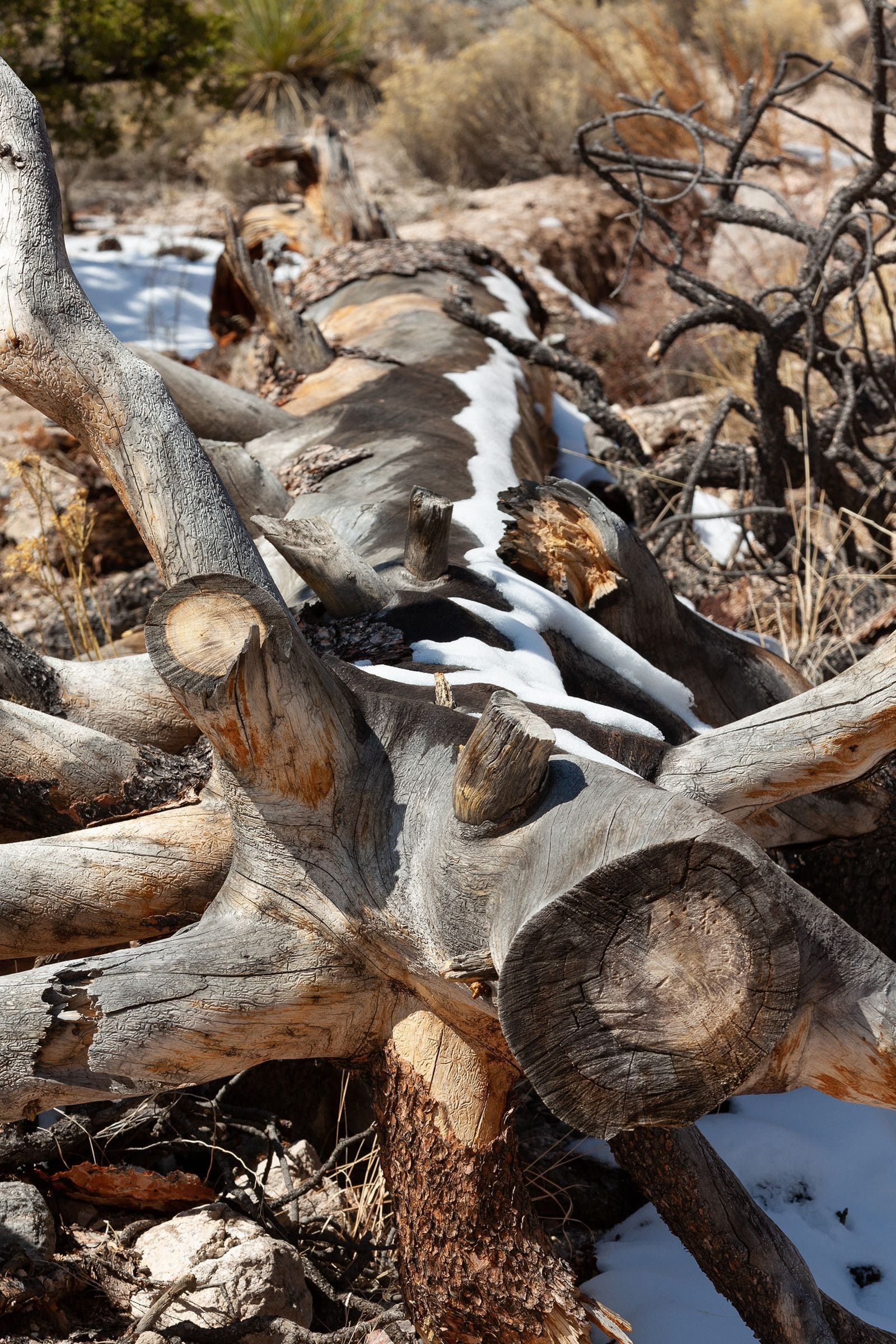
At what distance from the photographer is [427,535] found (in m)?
2.21

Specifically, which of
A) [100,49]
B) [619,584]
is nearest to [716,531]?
[619,584]

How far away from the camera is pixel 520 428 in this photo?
12.4 feet

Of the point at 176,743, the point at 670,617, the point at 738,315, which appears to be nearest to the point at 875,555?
the point at 738,315

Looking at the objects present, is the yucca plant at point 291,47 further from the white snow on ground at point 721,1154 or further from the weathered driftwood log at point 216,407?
the white snow on ground at point 721,1154

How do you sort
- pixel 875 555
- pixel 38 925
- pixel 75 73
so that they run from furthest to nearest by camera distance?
pixel 75 73, pixel 875 555, pixel 38 925

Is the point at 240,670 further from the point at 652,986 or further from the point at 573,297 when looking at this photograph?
the point at 573,297

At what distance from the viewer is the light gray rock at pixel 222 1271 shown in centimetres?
193

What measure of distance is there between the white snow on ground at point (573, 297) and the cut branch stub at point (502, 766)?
18.6 feet

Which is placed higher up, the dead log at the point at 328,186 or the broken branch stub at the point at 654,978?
the dead log at the point at 328,186

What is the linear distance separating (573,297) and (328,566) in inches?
214

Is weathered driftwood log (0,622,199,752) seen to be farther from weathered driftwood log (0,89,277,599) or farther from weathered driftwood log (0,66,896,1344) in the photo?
weathered driftwood log (0,89,277,599)

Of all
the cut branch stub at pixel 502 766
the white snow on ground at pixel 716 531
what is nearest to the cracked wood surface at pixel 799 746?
the cut branch stub at pixel 502 766

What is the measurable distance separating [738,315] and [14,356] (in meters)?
2.85

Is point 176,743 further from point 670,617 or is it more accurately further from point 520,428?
point 520,428
